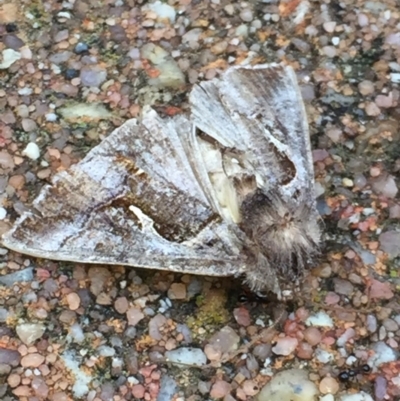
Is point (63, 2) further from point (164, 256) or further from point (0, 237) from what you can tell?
point (164, 256)

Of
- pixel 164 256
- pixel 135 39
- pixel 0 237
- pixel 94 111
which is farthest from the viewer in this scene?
pixel 135 39

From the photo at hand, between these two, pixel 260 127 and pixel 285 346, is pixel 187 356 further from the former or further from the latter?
pixel 260 127

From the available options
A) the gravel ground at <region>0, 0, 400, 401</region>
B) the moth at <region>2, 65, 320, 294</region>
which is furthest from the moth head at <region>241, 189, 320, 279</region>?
the gravel ground at <region>0, 0, 400, 401</region>

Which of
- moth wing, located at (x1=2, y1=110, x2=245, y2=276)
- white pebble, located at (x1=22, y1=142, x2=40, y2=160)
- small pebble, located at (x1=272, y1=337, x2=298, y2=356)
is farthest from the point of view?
white pebble, located at (x1=22, y1=142, x2=40, y2=160)

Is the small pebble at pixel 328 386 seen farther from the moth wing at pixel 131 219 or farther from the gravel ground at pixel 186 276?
the moth wing at pixel 131 219

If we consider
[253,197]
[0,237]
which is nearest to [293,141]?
[253,197]

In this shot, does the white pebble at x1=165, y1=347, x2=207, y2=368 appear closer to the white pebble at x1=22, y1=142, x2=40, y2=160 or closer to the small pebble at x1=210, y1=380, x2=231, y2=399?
the small pebble at x1=210, y1=380, x2=231, y2=399

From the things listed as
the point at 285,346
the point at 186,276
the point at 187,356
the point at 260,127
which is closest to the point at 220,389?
the point at 187,356
